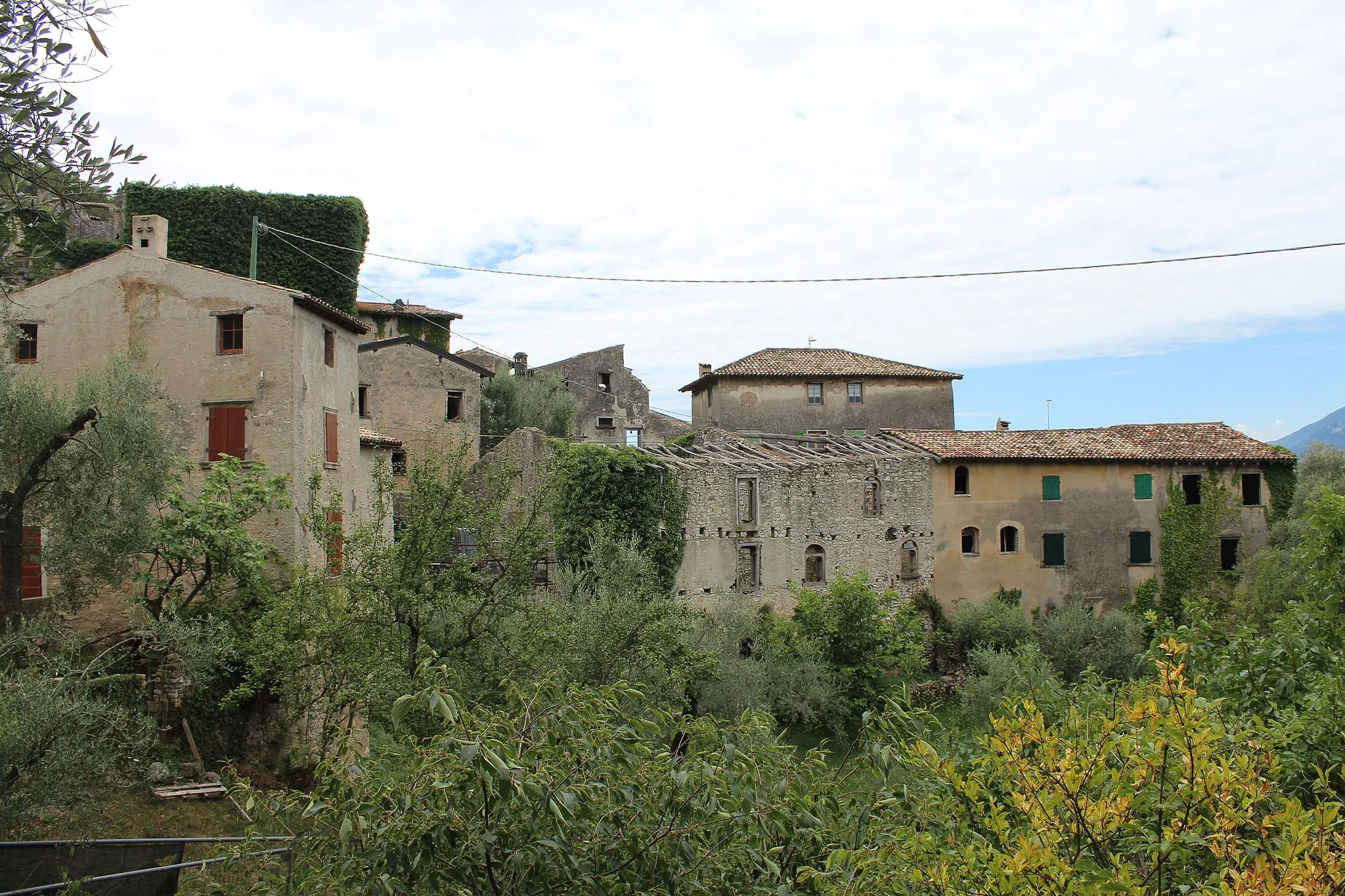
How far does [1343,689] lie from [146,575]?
16.8 metres

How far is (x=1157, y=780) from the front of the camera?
437 centimetres

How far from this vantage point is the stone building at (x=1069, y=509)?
3422 cm

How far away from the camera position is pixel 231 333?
19297mm

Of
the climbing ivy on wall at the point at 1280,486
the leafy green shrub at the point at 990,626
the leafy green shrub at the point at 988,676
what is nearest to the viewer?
the leafy green shrub at the point at 988,676

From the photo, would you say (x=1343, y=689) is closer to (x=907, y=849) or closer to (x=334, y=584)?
(x=907, y=849)

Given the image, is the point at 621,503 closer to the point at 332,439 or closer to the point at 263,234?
the point at 332,439

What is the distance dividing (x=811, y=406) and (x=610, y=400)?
409 inches

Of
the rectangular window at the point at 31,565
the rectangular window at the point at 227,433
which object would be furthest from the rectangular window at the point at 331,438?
the rectangular window at the point at 31,565

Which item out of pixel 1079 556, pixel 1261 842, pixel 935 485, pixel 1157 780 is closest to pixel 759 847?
pixel 1157 780

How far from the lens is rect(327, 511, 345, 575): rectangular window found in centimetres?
1470

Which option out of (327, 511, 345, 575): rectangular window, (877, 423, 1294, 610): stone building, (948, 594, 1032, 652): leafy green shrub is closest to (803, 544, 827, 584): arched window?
(877, 423, 1294, 610): stone building

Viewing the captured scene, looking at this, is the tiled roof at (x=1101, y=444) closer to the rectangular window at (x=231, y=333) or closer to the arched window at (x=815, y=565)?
the arched window at (x=815, y=565)

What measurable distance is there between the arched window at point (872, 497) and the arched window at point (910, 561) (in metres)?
1.88

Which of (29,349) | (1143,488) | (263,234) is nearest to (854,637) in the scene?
(1143,488)
